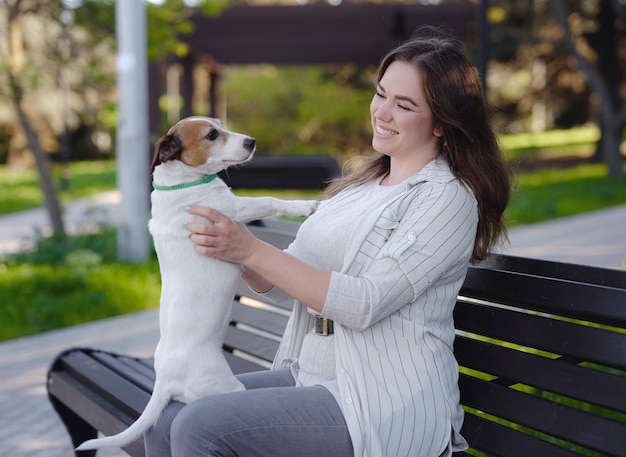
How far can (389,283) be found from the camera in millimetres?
2248

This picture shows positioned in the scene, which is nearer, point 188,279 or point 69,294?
point 188,279

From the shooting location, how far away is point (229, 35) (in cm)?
1780

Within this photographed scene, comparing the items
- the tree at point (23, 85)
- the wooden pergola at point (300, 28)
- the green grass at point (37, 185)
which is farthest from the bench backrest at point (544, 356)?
the green grass at point (37, 185)

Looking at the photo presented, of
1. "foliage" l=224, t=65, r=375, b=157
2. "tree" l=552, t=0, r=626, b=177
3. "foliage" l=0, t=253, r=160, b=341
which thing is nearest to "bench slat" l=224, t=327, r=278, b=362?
"foliage" l=0, t=253, r=160, b=341

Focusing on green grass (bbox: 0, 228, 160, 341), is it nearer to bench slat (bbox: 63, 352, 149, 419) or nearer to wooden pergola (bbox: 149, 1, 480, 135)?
bench slat (bbox: 63, 352, 149, 419)

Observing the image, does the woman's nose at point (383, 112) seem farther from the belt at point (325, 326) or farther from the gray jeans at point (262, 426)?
the gray jeans at point (262, 426)

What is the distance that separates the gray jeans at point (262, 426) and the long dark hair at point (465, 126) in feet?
2.31

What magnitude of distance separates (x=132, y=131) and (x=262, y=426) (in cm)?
Answer: 656

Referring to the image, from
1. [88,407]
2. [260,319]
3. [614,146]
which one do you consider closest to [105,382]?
[88,407]

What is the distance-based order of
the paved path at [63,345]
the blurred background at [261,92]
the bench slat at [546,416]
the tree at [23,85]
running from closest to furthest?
the bench slat at [546,416] → the paved path at [63,345] → the blurred background at [261,92] → the tree at [23,85]

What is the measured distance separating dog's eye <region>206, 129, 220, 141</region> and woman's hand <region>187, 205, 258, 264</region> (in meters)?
0.31

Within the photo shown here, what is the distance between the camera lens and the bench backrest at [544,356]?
2117 millimetres

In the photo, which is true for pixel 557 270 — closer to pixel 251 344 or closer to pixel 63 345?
pixel 251 344

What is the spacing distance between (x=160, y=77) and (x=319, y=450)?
14121 mm
